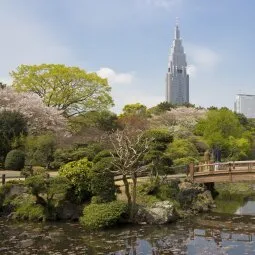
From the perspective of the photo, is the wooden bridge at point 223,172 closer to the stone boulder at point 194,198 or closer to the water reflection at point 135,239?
the stone boulder at point 194,198

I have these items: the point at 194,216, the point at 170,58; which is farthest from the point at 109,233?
the point at 170,58

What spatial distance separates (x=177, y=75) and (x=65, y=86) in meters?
149

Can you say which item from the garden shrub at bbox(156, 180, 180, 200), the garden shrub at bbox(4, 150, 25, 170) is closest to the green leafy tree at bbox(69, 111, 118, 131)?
the garden shrub at bbox(4, 150, 25, 170)

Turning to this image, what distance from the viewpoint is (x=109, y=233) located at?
17062 mm

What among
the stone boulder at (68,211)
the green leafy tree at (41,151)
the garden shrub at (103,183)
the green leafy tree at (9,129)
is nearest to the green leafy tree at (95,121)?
the green leafy tree at (9,129)

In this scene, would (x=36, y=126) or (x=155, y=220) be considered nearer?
(x=155, y=220)

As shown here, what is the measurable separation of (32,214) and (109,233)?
15.7ft

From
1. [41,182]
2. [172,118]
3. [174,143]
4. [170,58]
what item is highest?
[170,58]

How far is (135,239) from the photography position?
16.0 m

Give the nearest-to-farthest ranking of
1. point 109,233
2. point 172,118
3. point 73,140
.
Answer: point 109,233
point 73,140
point 172,118

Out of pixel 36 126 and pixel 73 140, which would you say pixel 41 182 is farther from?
pixel 36 126

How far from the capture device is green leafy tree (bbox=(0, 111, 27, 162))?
109 ft

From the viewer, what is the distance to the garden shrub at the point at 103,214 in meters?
17.7

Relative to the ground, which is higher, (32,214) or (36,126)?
(36,126)
